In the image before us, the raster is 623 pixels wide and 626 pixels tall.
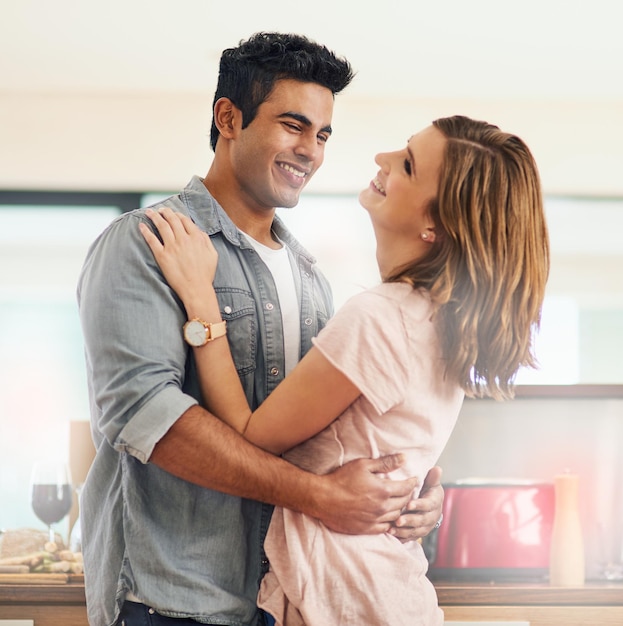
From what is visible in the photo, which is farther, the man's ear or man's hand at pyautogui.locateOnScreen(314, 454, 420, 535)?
the man's ear

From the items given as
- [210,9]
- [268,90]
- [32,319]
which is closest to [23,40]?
[210,9]

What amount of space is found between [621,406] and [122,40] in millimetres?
2518

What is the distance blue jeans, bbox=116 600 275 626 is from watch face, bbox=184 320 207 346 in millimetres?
404

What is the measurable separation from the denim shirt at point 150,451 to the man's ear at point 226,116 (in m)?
0.37

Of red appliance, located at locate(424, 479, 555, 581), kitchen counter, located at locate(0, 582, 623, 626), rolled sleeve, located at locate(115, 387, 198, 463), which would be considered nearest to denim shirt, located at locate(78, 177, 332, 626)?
rolled sleeve, located at locate(115, 387, 198, 463)

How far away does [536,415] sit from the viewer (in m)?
3.55

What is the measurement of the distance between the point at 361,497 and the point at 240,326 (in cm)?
35

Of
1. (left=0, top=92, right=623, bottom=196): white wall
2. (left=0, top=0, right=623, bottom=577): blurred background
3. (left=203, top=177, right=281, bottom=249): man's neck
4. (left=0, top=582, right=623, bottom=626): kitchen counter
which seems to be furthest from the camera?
(left=0, top=92, right=623, bottom=196): white wall

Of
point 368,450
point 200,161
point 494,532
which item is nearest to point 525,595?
Answer: point 494,532

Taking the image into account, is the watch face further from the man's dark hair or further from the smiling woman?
the smiling woman

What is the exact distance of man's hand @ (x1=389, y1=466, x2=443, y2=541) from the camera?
1393 millimetres

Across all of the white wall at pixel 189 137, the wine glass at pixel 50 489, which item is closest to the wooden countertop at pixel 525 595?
the wine glass at pixel 50 489

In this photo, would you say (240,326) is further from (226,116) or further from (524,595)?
(524,595)

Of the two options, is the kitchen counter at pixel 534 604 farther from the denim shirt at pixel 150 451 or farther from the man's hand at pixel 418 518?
the denim shirt at pixel 150 451
